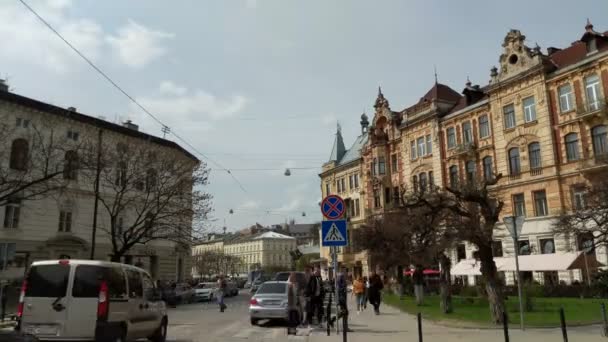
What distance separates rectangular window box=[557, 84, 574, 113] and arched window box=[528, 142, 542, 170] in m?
3.43

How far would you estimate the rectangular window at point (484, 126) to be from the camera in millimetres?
43753

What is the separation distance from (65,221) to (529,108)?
38.4 m

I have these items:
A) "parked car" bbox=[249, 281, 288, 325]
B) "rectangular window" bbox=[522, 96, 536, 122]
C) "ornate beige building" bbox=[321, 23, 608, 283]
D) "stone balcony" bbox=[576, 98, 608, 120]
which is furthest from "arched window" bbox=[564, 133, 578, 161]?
"parked car" bbox=[249, 281, 288, 325]

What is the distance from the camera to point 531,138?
3894cm

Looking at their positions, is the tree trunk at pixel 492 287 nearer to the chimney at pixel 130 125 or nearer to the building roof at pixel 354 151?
the chimney at pixel 130 125

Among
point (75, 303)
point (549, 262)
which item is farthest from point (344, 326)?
point (549, 262)

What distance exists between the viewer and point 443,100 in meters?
52.1

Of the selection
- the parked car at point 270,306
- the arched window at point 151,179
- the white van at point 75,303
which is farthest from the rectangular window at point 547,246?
the white van at point 75,303

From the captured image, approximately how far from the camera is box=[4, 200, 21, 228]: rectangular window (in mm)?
34938

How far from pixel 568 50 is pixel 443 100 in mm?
14511

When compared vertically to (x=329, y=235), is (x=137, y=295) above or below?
below

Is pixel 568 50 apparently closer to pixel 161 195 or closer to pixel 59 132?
pixel 161 195

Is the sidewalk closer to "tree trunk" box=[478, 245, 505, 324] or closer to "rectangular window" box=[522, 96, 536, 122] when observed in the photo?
"tree trunk" box=[478, 245, 505, 324]

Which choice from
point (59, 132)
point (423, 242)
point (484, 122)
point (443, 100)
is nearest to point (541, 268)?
point (423, 242)
